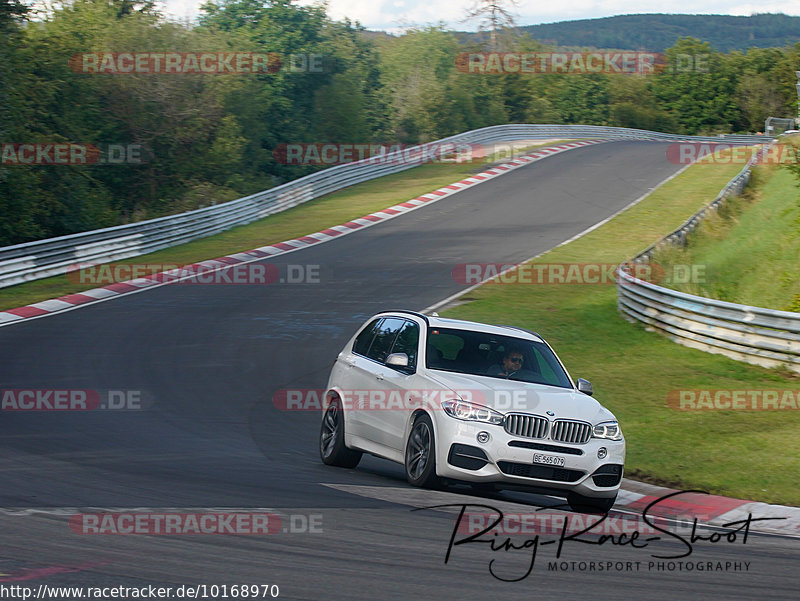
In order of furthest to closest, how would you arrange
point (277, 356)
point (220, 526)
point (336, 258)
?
point (336, 258) → point (277, 356) → point (220, 526)

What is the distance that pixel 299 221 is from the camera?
116 feet

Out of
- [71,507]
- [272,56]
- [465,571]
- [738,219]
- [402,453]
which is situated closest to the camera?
[465,571]

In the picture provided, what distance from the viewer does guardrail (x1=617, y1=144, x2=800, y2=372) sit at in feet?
52.3

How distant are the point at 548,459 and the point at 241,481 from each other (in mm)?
2707

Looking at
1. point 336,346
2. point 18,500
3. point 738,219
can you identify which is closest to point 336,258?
point 336,346

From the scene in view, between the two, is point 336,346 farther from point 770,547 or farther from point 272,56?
point 272,56

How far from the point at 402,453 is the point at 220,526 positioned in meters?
2.75

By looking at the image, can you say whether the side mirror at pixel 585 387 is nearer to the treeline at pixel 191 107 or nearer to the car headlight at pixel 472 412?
the car headlight at pixel 472 412

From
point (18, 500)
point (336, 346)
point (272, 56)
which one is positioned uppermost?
point (272, 56)

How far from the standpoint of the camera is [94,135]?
38.8 meters

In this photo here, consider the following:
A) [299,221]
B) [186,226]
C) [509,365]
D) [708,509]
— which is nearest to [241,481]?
[509,365]

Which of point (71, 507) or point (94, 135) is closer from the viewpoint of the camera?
point (71, 507)

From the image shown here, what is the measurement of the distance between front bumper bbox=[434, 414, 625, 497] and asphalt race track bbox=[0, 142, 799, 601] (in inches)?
10.5

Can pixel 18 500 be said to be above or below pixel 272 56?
below
